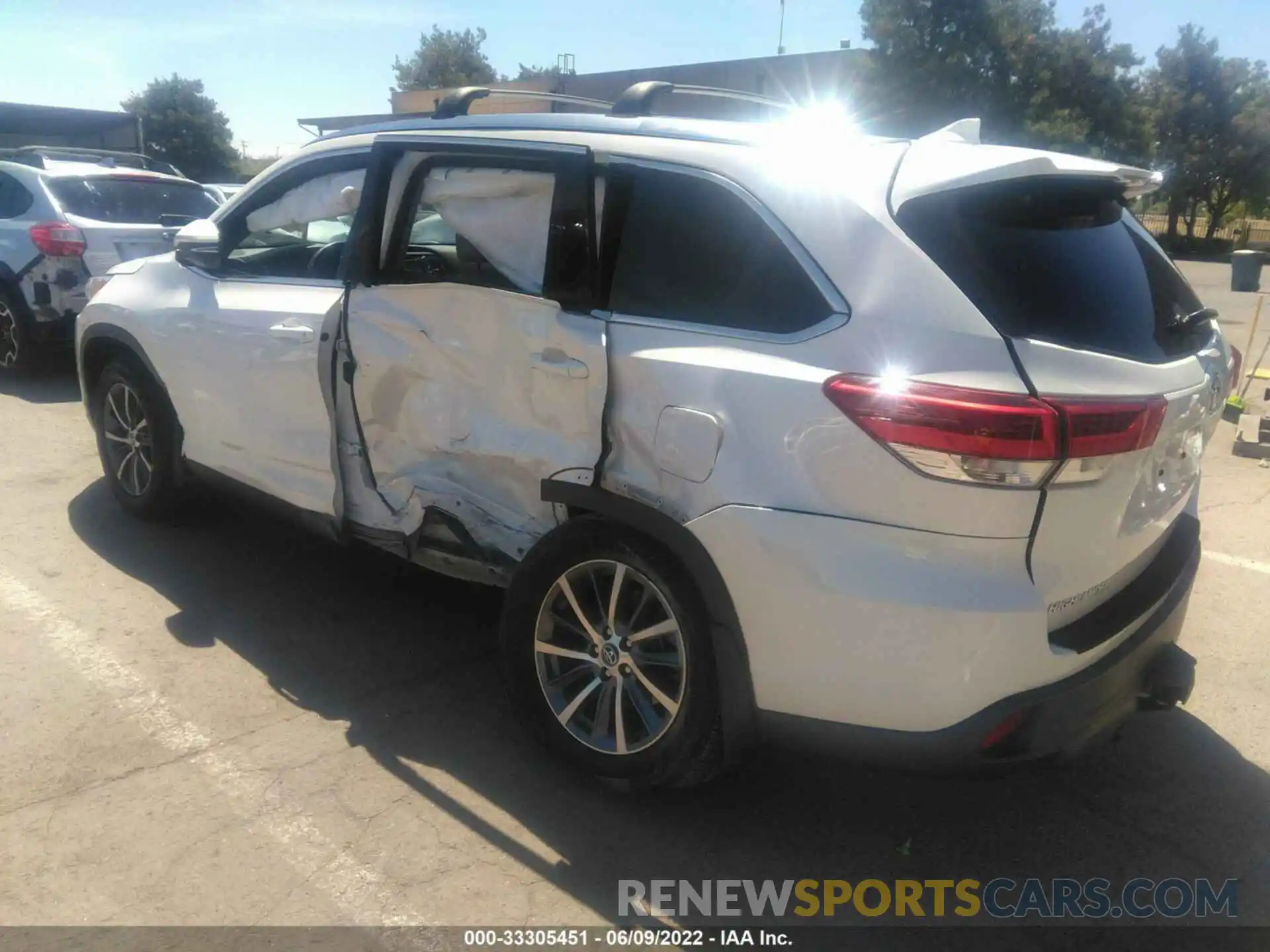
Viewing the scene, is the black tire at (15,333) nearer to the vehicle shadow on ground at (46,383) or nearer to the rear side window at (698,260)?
the vehicle shadow on ground at (46,383)

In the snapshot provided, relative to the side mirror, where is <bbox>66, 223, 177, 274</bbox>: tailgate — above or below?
below

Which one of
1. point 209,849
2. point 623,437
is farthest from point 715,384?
point 209,849

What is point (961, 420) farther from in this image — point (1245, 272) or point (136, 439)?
point (1245, 272)

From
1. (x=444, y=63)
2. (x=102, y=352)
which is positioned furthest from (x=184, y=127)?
(x=102, y=352)

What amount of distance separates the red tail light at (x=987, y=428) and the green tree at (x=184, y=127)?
175ft

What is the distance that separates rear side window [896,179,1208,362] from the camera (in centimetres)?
249

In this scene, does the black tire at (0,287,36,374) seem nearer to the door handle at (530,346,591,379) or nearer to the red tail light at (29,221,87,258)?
the red tail light at (29,221,87,258)

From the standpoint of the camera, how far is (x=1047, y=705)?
8.10ft

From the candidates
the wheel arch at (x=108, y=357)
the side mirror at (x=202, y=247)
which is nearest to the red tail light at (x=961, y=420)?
the side mirror at (x=202, y=247)

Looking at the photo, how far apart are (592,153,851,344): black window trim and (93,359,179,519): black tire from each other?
105 inches

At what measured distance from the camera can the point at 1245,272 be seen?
25.5 ft

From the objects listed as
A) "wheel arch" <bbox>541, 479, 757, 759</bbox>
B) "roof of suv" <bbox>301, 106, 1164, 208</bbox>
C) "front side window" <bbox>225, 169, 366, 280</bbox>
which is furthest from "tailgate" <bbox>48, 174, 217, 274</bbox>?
"wheel arch" <bbox>541, 479, 757, 759</bbox>

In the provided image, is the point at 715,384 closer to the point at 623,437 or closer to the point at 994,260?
the point at 623,437

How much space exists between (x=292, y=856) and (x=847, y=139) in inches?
100
